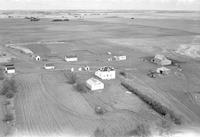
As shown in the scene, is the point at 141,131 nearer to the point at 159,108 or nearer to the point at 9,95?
the point at 159,108

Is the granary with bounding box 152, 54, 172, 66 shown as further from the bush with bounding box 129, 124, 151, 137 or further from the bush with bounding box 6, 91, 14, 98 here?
the bush with bounding box 6, 91, 14, 98

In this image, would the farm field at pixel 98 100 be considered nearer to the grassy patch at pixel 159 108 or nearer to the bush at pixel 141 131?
the bush at pixel 141 131

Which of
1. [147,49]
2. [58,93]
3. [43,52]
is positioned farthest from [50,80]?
[147,49]

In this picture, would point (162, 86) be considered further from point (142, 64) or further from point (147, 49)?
point (147, 49)

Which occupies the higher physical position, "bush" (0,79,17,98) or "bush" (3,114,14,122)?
"bush" (0,79,17,98)

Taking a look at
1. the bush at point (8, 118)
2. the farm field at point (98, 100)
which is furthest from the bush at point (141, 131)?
the bush at point (8, 118)

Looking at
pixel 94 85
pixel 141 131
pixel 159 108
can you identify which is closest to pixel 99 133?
pixel 141 131

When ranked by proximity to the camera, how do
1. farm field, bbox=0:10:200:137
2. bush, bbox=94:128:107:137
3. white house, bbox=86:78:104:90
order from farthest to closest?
white house, bbox=86:78:104:90 → farm field, bbox=0:10:200:137 → bush, bbox=94:128:107:137

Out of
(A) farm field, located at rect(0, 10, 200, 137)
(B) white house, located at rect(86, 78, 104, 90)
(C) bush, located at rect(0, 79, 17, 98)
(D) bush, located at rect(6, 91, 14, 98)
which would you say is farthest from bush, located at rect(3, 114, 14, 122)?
(B) white house, located at rect(86, 78, 104, 90)

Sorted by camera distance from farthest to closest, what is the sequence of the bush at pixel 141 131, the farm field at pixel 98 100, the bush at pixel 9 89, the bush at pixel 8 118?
the bush at pixel 9 89 < the bush at pixel 8 118 < the farm field at pixel 98 100 < the bush at pixel 141 131
